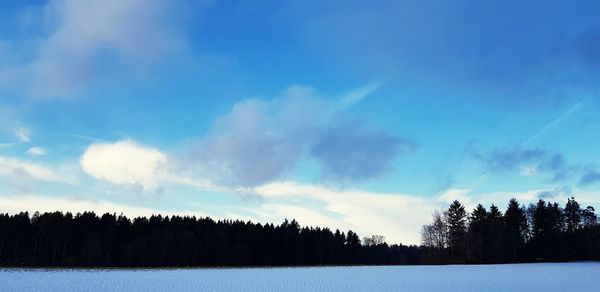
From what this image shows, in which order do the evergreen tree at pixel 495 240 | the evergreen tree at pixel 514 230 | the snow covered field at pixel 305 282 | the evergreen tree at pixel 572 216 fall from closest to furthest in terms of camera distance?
the snow covered field at pixel 305 282, the evergreen tree at pixel 495 240, the evergreen tree at pixel 514 230, the evergreen tree at pixel 572 216

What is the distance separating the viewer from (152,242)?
107688 millimetres

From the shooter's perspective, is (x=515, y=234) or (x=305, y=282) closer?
(x=305, y=282)

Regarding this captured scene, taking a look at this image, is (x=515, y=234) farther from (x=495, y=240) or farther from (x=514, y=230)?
(x=495, y=240)

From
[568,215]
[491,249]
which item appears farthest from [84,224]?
[568,215]

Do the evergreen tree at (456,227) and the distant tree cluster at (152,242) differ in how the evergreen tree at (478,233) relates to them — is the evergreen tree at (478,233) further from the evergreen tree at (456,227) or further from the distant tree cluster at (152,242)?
the distant tree cluster at (152,242)

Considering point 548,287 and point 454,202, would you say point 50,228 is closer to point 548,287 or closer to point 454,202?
point 454,202

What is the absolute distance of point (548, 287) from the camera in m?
32.4

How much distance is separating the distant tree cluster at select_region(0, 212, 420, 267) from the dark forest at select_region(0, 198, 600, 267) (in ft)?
0.77

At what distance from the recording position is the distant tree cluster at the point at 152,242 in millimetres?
103812

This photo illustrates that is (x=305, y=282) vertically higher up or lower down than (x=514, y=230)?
lower down

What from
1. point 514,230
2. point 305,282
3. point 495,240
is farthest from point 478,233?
point 305,282

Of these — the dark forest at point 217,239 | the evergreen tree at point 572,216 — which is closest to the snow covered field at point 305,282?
the dark forest at point 217,239

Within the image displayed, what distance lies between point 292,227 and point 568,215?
79204 millimetres

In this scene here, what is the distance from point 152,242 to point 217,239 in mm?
20916
